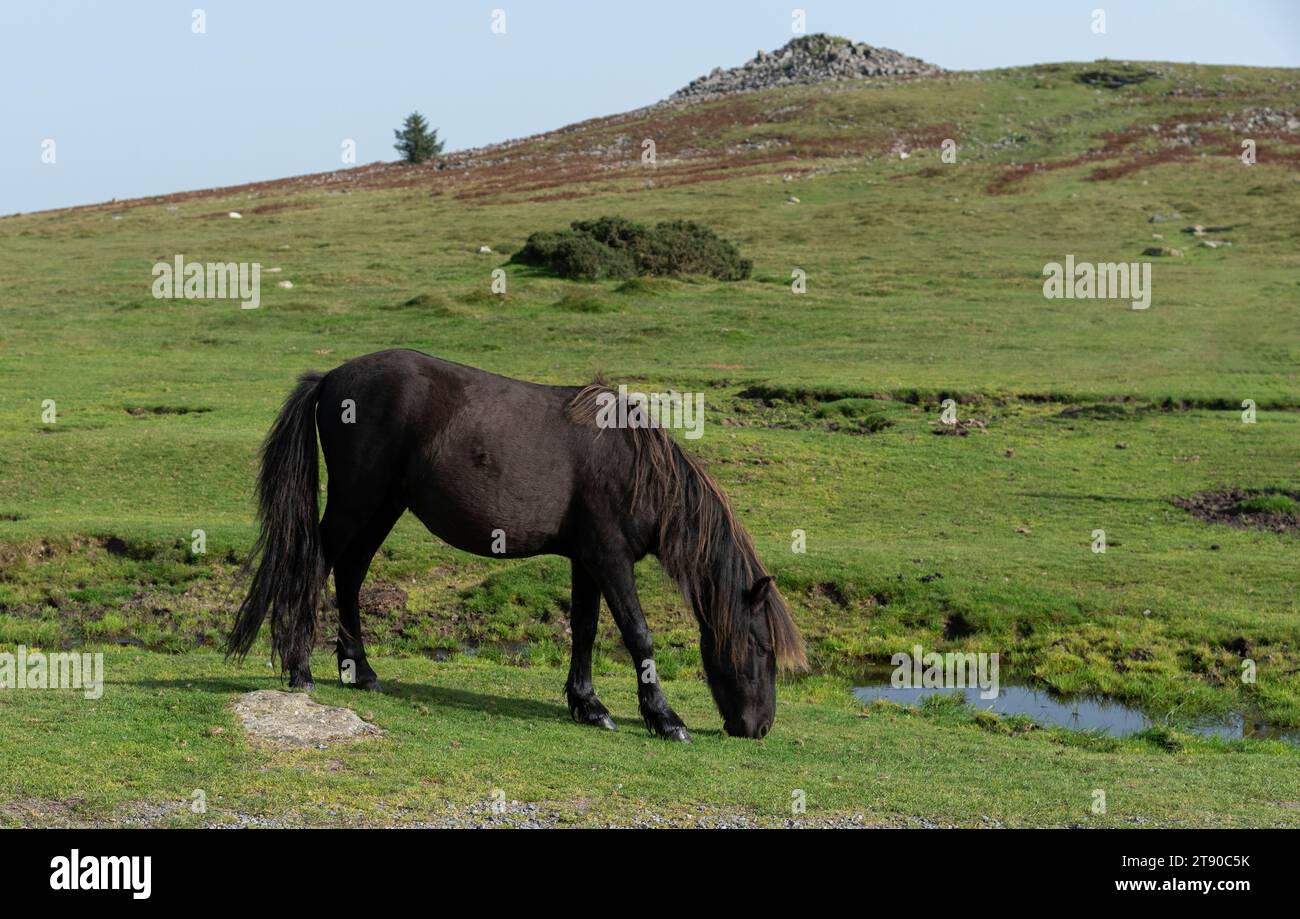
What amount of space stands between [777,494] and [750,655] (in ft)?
38.7

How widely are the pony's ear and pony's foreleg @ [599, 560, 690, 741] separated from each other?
863 millimetres

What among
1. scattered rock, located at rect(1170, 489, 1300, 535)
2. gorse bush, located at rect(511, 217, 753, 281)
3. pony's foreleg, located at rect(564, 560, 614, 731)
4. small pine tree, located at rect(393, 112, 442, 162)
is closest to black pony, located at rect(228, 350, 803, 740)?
pony's foreleg, located at rect(564, 560, 614, 731)

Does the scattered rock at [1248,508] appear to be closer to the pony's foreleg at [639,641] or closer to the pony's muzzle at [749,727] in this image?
the pony's muzzle at [749,727]

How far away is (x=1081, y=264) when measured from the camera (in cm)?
4756

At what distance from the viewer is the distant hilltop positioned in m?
118

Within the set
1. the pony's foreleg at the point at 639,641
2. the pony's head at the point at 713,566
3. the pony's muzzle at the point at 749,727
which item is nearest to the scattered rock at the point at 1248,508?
the pony's muzzle at the point at 749,727

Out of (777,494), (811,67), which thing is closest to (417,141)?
(811,67)

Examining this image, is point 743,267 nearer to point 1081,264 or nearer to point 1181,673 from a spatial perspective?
point 1081,264

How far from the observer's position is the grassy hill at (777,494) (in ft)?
32.5

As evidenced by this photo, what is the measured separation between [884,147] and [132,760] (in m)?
77.1

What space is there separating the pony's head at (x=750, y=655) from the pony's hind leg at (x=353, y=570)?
2742 mm

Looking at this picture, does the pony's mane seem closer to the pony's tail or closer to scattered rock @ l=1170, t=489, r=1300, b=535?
the pony's tail

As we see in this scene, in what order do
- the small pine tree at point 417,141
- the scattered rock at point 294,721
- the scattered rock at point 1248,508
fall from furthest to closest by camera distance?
1. the small pine tree at point 417,141
2. the scattered rock at point 1248,508
3. the scattered rock at point 294,721

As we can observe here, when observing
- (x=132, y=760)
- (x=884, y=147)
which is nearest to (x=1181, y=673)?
(x=132, y=760)
